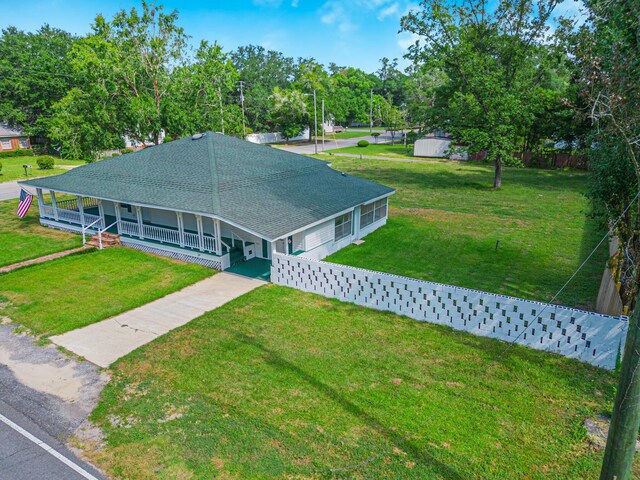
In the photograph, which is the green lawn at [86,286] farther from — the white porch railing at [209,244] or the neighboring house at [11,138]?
the neighboring house at [11,138]

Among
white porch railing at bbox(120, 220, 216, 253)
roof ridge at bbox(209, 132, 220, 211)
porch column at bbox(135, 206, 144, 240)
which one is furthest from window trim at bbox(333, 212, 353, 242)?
porch column at bbox(135, 206, 144, 240)

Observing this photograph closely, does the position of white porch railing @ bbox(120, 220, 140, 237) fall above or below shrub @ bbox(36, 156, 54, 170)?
below

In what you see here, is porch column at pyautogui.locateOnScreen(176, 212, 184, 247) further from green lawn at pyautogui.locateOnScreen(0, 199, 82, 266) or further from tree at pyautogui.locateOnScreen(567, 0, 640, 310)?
tree at pyautogui.locateOnScreen(567, 0, 640, 310)

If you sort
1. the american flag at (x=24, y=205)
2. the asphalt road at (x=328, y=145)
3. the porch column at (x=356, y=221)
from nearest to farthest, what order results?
the porch column at (x=356, y=221) < the american flag at (x=24, y=205) < the asphalt road at (x=328, y=145)

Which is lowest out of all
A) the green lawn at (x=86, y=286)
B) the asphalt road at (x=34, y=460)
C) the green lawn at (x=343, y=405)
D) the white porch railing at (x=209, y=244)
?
the asphalt road at (x=34, y=460)

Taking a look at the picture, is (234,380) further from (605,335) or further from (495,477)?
(605,335)

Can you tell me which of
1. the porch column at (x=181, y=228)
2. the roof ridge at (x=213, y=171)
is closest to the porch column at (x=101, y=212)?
the porch column at (x=181, y=228)

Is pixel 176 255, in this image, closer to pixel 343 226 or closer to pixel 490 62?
pixel 343 226
